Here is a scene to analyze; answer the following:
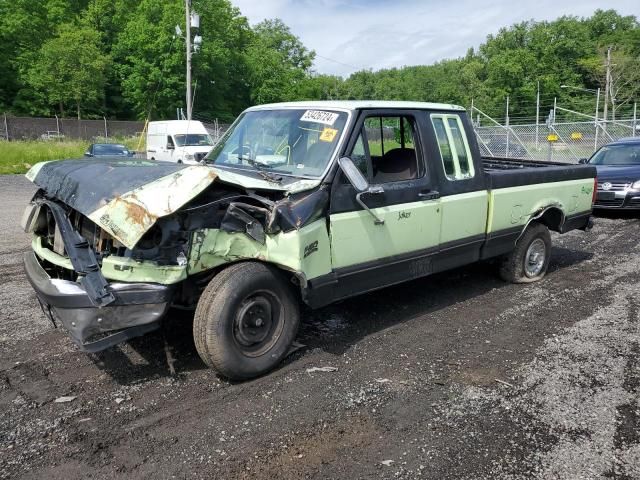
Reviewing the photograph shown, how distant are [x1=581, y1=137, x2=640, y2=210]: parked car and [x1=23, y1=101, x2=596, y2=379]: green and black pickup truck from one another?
266 inches

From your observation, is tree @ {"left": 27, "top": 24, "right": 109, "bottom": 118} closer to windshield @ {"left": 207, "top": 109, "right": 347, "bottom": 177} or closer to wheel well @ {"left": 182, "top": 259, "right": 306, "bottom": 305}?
windshield @ {"left": 207, "top": 109, "right": 347, "bottom": 177}

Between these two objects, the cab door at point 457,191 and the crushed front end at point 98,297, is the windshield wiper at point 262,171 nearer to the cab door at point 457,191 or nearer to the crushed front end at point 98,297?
the crushed front end at point 98,297

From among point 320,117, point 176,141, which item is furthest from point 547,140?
point 320,117

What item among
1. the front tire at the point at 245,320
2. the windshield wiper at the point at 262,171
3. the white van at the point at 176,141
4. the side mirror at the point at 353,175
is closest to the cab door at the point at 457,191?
the side mirror at the point at 353,175

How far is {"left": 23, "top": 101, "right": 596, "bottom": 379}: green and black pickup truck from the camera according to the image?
3.55 meters

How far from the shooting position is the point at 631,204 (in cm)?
1103

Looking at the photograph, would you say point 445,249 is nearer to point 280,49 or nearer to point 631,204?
point 631,204

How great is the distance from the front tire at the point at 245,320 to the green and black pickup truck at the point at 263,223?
1 cm

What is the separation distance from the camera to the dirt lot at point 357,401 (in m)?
3.01

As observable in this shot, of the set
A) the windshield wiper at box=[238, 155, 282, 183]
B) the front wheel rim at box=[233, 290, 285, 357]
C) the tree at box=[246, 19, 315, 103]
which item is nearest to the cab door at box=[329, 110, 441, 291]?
the windshield wiper at box=[238, 155, 282, 183]

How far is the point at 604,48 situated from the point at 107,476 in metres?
85.9

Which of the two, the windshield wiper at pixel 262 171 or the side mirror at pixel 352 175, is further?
the windshield wiper at pixel 262 171

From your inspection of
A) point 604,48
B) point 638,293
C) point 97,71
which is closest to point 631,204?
point 638,293

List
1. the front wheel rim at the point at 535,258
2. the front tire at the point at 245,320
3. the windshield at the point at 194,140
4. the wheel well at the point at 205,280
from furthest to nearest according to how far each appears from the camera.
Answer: the windshield at the point at 194,140
the front wheel rim at the point at 535,258
the wheel well at the point at 205,280
the front tire at the point at 245,320
